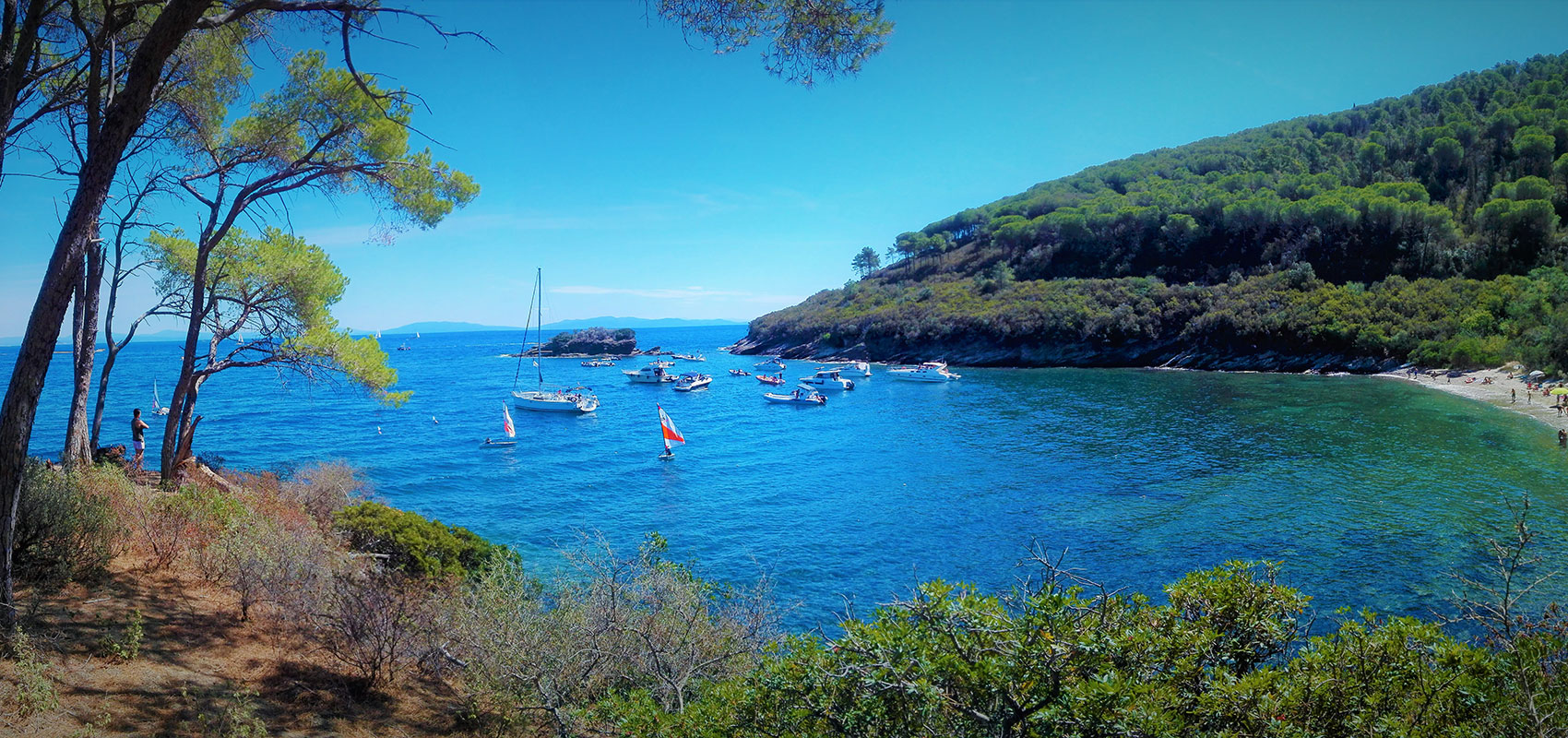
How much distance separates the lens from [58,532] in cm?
645

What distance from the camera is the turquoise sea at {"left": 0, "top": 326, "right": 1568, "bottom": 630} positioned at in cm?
1633

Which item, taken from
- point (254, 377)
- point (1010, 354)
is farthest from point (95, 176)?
point (254, 377)

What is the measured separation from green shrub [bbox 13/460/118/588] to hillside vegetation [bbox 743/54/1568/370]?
55.6 meters

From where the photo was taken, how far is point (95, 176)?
5.18 metres

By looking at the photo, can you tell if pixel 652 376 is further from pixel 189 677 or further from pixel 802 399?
pixel 189 677

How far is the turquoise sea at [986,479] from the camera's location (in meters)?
16.3

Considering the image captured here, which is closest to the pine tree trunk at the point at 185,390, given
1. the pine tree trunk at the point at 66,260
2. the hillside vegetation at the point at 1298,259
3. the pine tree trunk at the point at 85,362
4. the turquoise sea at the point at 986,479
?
the pine tree trunk at the point at 85,362

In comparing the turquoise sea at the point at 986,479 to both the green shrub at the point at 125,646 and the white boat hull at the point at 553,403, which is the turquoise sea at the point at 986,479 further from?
the green shrub at the point at 125,646

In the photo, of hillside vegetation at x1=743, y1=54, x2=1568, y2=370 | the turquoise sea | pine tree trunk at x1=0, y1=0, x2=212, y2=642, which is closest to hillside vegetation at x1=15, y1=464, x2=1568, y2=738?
pine tree trunk at x1=0, y1=0, x2=212, y2=642

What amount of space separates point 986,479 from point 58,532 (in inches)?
925

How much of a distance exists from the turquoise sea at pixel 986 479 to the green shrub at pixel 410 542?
3.01 m

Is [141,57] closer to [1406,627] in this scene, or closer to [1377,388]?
[1406,627]

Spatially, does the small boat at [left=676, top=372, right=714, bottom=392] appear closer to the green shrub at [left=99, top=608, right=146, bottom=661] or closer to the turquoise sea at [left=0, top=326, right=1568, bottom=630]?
the turquoise sea at [left=0, top=326, right=1568, bottom=630]

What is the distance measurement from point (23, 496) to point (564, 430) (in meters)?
33.1
